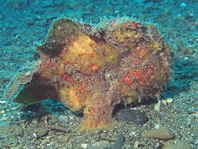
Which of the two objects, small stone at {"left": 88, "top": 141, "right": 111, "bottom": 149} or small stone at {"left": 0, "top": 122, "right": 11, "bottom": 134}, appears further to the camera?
small stone at {"left": 0, "top": 122, "right": 11, "bottom": 134}

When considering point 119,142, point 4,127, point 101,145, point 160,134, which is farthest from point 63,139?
point 160,134

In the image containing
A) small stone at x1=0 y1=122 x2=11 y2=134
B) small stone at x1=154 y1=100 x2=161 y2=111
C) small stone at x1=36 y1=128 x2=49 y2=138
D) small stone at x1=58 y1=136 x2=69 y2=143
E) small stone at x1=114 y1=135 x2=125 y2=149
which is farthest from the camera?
small stone at x1=154 y1=100 x2=161 y2=111

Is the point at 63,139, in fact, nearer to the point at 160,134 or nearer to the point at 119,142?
the point at 119,142

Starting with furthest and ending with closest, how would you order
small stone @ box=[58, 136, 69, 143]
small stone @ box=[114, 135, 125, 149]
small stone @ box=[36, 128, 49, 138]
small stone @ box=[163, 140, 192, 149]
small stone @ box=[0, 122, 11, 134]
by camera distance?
small stone @ box=[0, 122, 11, 134] < small stone @ box=[36, 128, 49, 138] < small stone @ box=[58, 136, 69, 143] < small stone @ box=[114, 135, 125, 149] < small stone @ box=[163, 140, 192, 149]

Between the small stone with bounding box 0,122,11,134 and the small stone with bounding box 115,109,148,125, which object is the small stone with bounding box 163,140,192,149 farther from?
the small stone with bounding box 0,122,11,134

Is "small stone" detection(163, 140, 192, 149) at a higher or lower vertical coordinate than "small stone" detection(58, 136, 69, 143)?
higher

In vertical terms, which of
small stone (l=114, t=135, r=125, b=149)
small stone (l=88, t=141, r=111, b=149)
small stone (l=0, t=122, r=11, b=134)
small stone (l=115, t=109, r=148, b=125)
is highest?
small stone (l=115, t=109, r=148, b=125)

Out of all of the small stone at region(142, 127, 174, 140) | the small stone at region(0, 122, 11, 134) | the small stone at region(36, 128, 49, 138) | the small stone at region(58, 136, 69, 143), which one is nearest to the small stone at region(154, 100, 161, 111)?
the small stone at region(142, 127, 174, 140)
